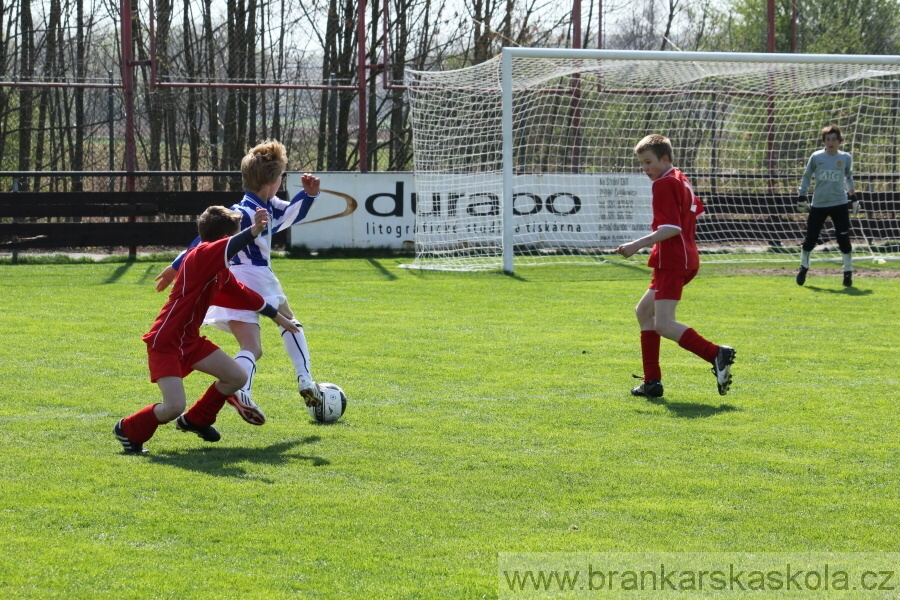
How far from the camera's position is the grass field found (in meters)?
3.85

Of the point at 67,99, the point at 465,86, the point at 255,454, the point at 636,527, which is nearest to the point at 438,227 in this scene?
the point at 465,86

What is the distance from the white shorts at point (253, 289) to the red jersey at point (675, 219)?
228cm

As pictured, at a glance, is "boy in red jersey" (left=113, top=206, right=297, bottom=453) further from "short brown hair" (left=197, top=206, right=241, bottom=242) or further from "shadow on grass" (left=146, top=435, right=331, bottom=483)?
"shadow on grass" (left=146, top=435, right=331, bottom=483)

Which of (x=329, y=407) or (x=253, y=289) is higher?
(x=253, y=289)

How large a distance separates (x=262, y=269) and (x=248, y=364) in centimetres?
65

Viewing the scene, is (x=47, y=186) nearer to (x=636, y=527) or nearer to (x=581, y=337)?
(x=581, y=337)

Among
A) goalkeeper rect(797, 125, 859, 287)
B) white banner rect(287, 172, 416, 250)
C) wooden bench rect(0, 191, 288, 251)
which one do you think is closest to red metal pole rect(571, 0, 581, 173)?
white banner rect(287, 172, 416, 250)

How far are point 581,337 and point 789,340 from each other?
1.66 metres

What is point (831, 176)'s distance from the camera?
12773mm

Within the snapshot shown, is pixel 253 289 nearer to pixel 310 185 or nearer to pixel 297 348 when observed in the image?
pixel 297 348

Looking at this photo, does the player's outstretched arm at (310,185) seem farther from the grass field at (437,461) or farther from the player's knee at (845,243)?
the player's knee at (845,243)

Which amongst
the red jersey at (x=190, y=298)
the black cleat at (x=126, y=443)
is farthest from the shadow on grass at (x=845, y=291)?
the black cleat at (x=126, y=443)

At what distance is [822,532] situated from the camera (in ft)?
13.5

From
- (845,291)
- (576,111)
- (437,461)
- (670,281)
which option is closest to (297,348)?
(437,461)
